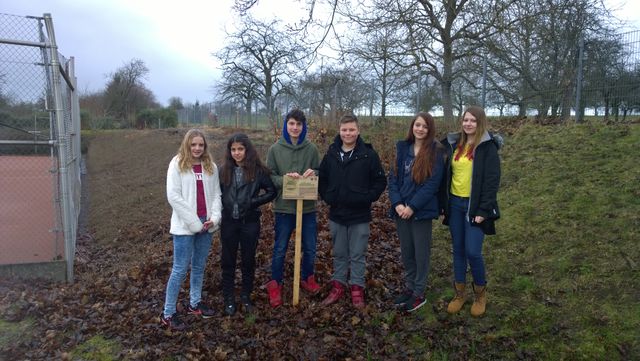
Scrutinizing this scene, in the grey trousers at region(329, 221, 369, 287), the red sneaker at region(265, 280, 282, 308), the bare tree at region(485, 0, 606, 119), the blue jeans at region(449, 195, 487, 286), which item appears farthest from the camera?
the bare tree at region(485, 0, 606, 119)

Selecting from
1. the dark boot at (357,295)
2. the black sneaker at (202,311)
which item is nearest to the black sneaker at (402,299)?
the dark boot at (357,295)

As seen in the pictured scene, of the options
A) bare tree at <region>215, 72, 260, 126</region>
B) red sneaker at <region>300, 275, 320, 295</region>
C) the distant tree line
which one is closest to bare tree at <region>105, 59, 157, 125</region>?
bare tree at <region>215, 72, 260, 126</region>

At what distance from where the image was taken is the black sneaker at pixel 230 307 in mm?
4848

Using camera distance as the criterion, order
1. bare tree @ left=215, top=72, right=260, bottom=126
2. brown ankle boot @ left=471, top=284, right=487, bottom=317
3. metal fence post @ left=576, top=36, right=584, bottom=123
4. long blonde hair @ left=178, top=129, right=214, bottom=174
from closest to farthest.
A: long blonde hair @ left=178, top=129, right=214, bottom=174, brown ankle boot @ left=471, top=284, right=487, bottom=317, metal fence post @ left=576, top=36, right=584, bottom=123, bare tree @ left=215, top=72, right=260, bottom=126

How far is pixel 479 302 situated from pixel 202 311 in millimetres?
2733

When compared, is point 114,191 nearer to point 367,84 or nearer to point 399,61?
point 367,84

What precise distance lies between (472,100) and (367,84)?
11.1 ft

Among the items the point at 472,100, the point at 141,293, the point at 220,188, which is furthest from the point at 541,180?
the point at 472,100

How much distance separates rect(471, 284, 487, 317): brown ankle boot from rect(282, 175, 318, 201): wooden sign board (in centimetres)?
181

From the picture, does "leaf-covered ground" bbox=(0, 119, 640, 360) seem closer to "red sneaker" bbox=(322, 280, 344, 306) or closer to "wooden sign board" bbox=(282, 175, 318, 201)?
"red sneaker" bbox=(322, 280, 344, 306)

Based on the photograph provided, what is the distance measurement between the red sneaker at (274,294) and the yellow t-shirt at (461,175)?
80.9 inches

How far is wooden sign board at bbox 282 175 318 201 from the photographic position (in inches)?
186

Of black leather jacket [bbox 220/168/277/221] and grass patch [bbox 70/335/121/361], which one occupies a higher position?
black leather jacket [bbox 220/168/277/221]

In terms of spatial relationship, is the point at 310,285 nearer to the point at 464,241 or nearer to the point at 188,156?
the point at 464,241
